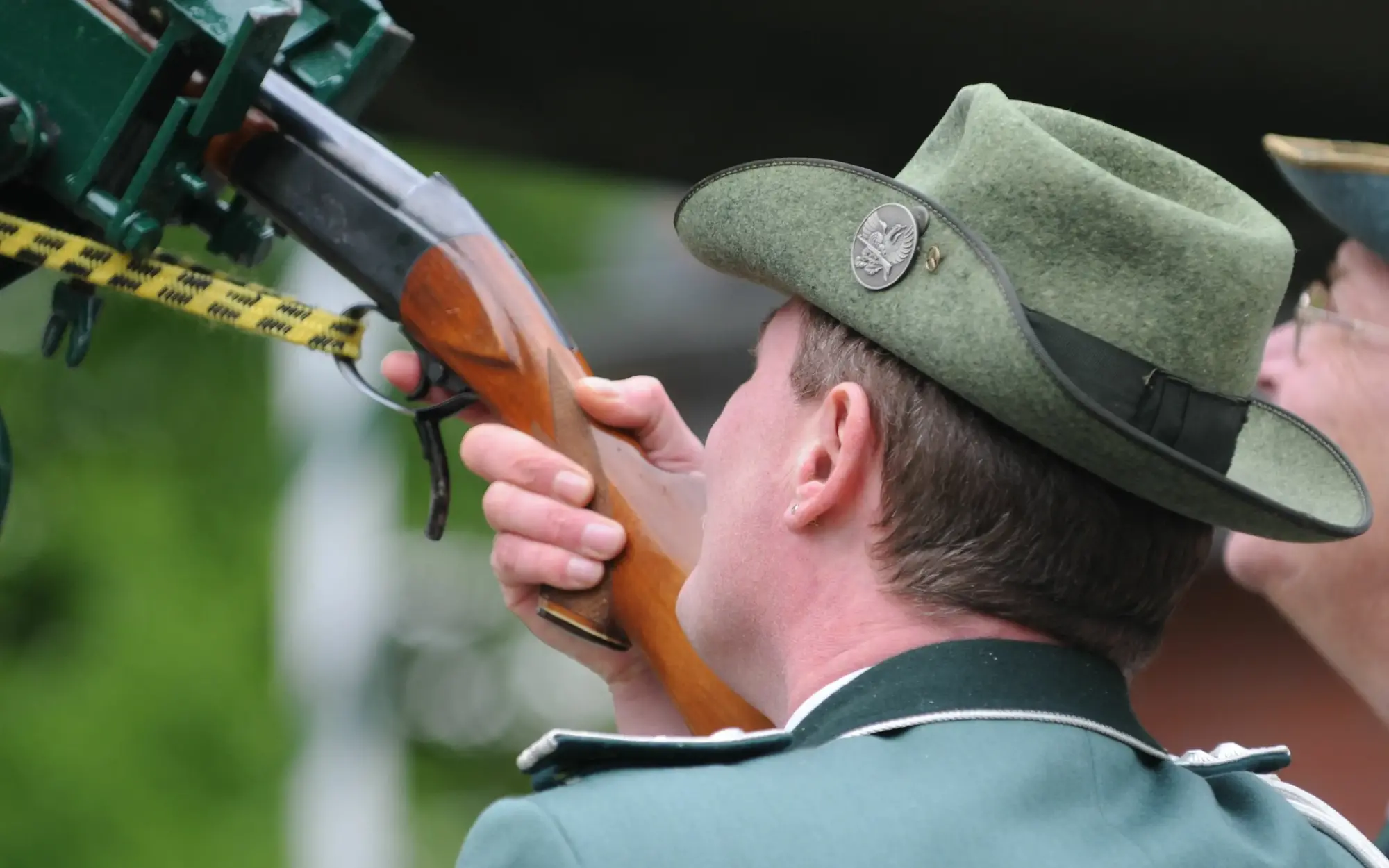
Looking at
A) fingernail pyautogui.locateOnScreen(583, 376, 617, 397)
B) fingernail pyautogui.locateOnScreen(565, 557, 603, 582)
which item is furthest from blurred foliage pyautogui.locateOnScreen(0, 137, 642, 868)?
fingernail pyautogui.locateOnScreen(565, 557, 603, 582)

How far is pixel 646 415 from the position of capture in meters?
2.26

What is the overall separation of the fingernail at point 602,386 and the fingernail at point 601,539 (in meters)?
0.20

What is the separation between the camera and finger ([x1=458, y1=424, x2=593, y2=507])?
7.11 ft

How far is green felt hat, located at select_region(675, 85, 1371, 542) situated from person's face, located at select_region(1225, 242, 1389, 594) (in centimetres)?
92

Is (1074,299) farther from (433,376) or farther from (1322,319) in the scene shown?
(1322,319)

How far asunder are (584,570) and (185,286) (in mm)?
652

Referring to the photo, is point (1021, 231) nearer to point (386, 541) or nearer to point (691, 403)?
point (691, 403)

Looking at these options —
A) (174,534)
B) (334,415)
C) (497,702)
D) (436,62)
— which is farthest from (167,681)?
(436,62)

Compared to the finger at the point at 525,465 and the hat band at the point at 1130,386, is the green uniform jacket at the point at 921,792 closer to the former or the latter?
the hat band at the point at 1130,386

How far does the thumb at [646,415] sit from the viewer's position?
222cm

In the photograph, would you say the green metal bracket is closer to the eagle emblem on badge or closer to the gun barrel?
the gun barrel

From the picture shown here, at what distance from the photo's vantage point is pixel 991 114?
5.37 feet

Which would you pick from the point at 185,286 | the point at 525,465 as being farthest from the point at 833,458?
the point at 185,286

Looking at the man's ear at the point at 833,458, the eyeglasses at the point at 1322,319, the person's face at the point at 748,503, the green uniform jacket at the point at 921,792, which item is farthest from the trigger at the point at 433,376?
the eyeglasses at the point at 1322,319
